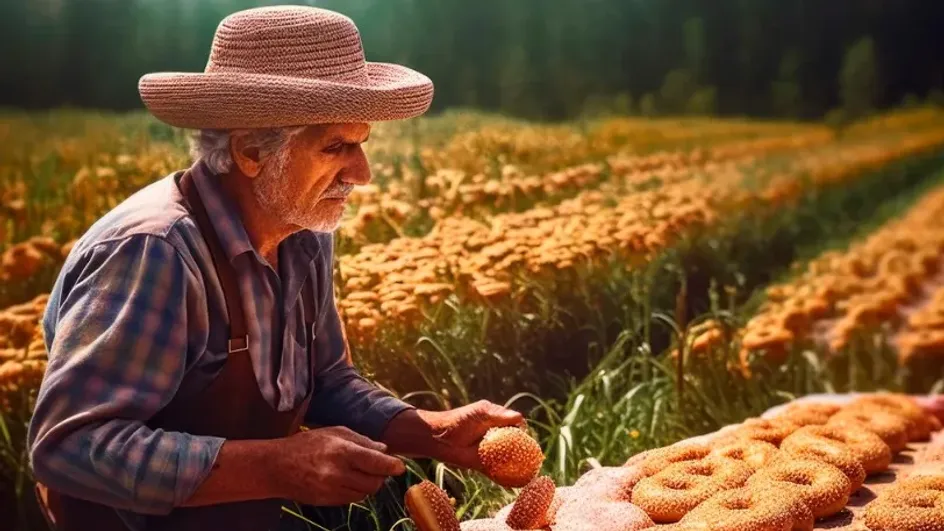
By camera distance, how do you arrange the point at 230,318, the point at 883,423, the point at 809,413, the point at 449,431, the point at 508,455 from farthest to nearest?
the point at 809,413
the point at 883,423
the point at 449,431
the point at 508,455
the point at 230,318

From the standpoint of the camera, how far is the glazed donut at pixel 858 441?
3.56 m

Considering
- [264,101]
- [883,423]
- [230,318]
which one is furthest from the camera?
[883,423]

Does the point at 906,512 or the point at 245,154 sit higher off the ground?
the point at 245,154

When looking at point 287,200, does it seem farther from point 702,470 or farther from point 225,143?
point 702,470

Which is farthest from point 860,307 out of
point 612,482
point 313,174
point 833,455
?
point 313,174

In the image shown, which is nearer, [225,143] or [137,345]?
[137,345]

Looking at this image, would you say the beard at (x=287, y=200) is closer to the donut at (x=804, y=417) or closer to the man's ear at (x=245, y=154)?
the man's ear at (x=245, y=154)

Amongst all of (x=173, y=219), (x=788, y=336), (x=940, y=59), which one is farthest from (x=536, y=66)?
(x=173, y=219)

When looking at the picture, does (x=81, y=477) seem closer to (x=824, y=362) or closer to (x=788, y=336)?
(x=788, y=336)

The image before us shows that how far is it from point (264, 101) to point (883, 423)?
2.14 meters

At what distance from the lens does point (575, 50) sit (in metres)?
6.00

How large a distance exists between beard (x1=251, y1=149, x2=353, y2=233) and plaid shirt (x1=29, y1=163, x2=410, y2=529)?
0.07 meters

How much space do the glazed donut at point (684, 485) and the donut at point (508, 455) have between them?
37 cm

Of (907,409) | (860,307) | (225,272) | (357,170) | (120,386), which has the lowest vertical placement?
(860,307)
